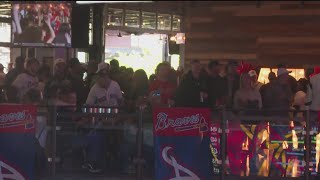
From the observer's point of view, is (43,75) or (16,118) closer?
(16,118)

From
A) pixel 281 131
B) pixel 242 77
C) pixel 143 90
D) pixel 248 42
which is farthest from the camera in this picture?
pixel 248 42

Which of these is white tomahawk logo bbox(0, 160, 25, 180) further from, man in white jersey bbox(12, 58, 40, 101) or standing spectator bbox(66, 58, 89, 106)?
standing spectator bbox(66, 58, 89, 106)

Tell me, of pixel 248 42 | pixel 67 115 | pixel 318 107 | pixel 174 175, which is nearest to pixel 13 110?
pixel 67 115

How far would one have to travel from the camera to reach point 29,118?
9.86 meters

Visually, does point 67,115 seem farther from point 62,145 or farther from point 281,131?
point 281,131

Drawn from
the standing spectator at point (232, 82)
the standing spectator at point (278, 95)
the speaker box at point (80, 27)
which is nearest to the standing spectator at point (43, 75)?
the speaker box at point (80, 27)

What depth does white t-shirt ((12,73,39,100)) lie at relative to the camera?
11.8 m

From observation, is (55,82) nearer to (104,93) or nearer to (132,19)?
(104,93)

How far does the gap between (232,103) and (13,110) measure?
373cm

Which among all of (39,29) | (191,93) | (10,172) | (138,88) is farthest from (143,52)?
(10,172)

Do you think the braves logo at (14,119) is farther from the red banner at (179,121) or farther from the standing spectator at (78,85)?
the standing spectator at (78,85)

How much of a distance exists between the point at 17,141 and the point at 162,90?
2779 millimetres

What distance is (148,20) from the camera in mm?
21766

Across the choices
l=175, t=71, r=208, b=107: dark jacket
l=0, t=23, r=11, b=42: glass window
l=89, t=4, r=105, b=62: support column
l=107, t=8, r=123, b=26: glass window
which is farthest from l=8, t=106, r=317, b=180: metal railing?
l=107, t=8, r=123, b=26: glass window
